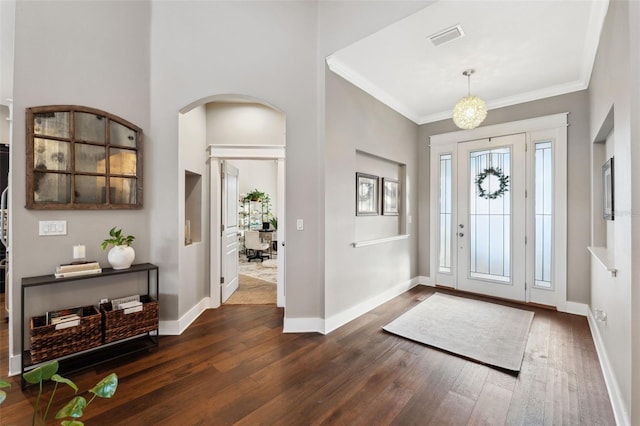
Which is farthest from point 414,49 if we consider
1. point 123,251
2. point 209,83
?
point 123,251

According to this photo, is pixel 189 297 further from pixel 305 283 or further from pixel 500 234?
pixel 500 234

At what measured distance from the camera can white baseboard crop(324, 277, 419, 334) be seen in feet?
10.5

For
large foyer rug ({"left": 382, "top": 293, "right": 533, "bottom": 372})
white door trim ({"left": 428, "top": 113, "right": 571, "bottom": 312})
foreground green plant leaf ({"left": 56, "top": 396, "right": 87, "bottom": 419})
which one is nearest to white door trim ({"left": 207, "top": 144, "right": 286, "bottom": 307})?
large foyer rug ({"left": 382, "top": 293, "right": 533, "bottom": 372})

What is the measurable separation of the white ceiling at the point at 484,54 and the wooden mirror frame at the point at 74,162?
2282 millimetres

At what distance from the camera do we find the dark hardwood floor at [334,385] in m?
1.87

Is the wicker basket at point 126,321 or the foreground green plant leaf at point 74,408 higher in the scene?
the foreground green plant leaf at point 74,408

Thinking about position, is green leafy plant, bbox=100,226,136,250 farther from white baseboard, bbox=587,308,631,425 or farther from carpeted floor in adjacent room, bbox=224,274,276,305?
white baseboard, bbox=587,308,631,425

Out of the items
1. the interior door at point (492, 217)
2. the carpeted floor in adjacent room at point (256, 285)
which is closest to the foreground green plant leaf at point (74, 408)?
the carpeted floor in adjacent room at point (256, 285)

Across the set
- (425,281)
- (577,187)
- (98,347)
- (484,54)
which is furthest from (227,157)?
(577,187)

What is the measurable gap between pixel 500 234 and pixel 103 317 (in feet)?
16.2

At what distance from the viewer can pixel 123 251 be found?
2646 mm

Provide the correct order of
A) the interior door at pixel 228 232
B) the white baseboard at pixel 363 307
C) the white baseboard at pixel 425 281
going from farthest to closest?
1. the white baseboard at pixel 425 281
2. the interior door at pixel 228 232
3. the white baseboard at pixel 363 307

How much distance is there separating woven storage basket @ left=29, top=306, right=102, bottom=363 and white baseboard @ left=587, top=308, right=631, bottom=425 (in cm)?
374

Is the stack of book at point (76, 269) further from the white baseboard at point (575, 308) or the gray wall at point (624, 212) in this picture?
the white baseboard at point (575, 308)
